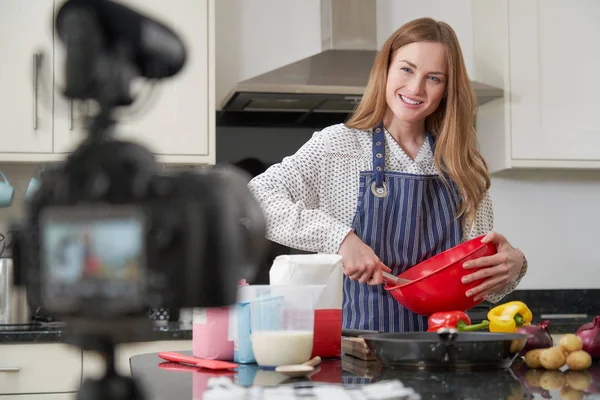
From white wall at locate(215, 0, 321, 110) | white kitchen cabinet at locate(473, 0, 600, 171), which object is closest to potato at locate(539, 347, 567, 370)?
white kitchen cabinet at locate(473, 0, 600, 171)

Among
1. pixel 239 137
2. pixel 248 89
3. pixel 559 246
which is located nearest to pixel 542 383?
pixel 248 89

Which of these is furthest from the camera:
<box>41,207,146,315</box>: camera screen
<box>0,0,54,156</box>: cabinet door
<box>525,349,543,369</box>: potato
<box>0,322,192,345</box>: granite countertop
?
<box>0,0,54,156</box>: cabinet door

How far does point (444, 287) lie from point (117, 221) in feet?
4.72

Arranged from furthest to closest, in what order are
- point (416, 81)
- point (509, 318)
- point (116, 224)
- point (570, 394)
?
point (416, 81)
point (509, 318)
point (570, 394)
point (116, 224)

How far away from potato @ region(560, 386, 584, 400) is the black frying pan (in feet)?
0.49

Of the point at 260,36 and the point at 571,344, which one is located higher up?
the point at 260,36

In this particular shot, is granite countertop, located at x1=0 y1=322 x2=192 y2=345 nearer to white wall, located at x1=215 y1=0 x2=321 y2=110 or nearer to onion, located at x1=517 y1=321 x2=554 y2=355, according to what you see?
white wall, located at x1=215 y1=0 x2=321 y2=110

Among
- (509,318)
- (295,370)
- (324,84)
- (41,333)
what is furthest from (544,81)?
(295,370)

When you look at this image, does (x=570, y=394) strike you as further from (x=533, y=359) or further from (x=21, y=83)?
(x=21, y=83)

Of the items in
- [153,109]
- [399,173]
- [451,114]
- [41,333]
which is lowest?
[41,333]

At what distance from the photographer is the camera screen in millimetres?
326

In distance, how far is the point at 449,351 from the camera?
1.18 meters

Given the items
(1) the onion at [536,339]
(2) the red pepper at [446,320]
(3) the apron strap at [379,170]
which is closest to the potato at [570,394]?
(1) the onion at [536,339]

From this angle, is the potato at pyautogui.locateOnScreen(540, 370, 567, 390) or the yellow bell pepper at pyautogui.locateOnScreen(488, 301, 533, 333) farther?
the yellow bell pepper at pyautogui.locateOnScreen(488, 301, 533, 333)
